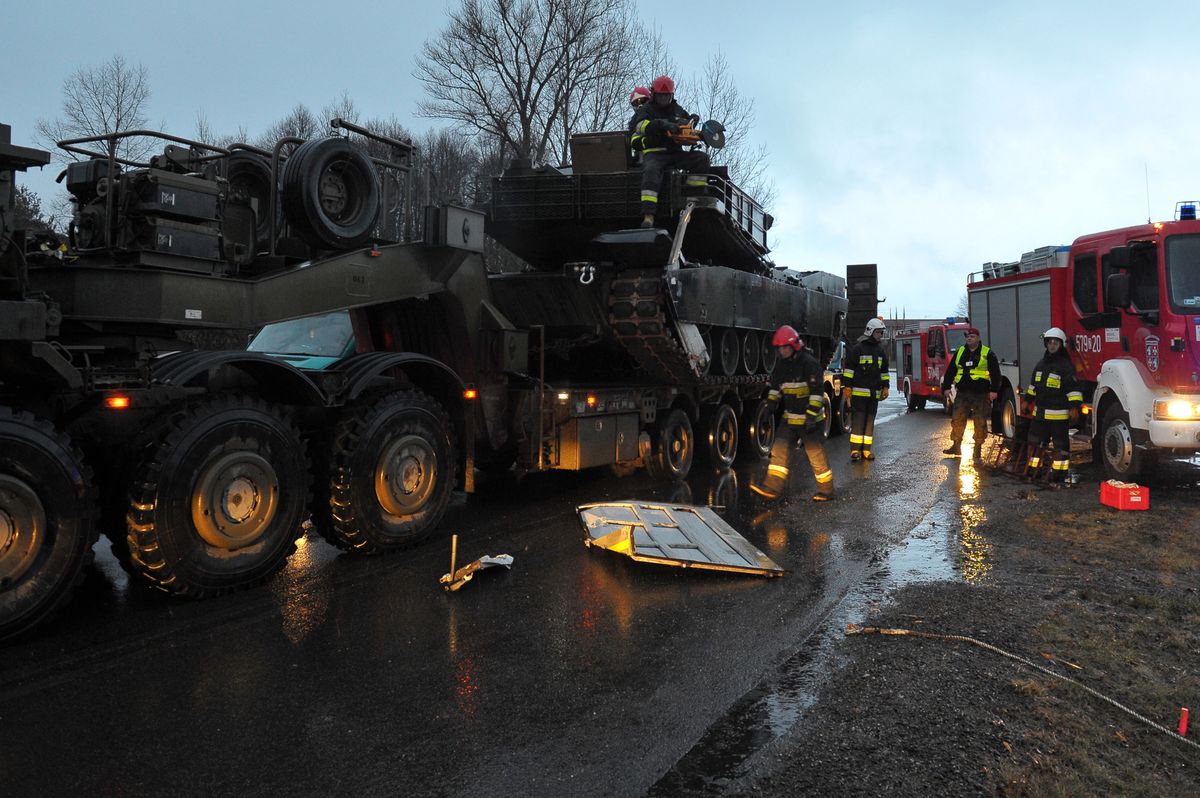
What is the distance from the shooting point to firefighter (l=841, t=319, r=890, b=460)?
11.4m

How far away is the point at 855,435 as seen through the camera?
11875 mm

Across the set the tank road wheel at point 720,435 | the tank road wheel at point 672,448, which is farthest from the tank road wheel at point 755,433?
the tank road wheel at point 672,448

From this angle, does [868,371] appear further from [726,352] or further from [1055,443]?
[1055,443]

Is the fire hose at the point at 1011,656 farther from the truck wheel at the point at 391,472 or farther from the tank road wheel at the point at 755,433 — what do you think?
the tank road wheel at the point at 755,433

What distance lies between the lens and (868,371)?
1142cm

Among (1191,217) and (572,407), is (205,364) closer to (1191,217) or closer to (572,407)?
(572,407)

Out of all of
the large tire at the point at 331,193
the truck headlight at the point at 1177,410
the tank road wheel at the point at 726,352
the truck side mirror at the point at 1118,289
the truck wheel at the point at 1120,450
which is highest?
the large tire at the point at 331,193

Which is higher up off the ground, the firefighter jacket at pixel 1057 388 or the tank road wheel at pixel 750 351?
the tank road wheel at pixel 750 351

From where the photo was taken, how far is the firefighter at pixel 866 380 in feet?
37.5

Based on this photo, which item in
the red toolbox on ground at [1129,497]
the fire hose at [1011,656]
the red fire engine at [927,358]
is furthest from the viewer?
the red fire engine at [927,358]

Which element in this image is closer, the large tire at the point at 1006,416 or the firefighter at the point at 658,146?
the firefighter at the point at 658,146

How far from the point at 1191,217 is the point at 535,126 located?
74.9 ft

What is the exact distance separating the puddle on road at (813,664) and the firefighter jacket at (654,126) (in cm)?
480

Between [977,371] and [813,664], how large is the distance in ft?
30.9
